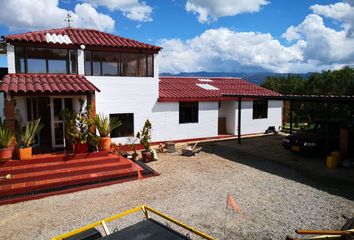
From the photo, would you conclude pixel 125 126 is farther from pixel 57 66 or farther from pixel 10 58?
pixel 10 58

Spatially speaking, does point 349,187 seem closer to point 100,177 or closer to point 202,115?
point 100,177

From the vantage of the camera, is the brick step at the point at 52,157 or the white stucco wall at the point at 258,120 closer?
the brick step at the point at 52,157

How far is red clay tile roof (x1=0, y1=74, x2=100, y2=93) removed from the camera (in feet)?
34.8

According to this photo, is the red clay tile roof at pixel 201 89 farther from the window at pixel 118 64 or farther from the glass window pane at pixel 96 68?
the glass window pane at pixel 96 68

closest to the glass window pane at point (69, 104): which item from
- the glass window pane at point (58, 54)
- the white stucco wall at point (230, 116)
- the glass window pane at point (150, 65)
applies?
the glass window pane at point (58, 54)

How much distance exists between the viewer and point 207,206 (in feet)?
25.7

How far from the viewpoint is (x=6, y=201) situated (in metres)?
8.25

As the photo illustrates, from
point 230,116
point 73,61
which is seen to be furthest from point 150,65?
point 230,116

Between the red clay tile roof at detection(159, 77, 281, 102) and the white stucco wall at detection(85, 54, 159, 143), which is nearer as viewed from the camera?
the white stucco wall at detection(85, 54, 159, 143)

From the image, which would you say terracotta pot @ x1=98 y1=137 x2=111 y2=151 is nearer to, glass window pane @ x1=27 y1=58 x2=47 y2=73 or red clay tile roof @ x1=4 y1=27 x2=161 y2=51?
glass window pane @ x1=27 y1=58 x2=47 y2=73

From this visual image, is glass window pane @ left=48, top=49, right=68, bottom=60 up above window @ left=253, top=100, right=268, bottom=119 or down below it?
above

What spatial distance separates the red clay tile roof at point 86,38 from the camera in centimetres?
1258

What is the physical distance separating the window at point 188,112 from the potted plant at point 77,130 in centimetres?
729

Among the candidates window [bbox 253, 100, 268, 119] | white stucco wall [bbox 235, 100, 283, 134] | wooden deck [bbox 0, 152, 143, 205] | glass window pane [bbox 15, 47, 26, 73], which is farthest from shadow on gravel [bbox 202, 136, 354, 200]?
glass window pane [bbox 15, 47, 26, 73]
